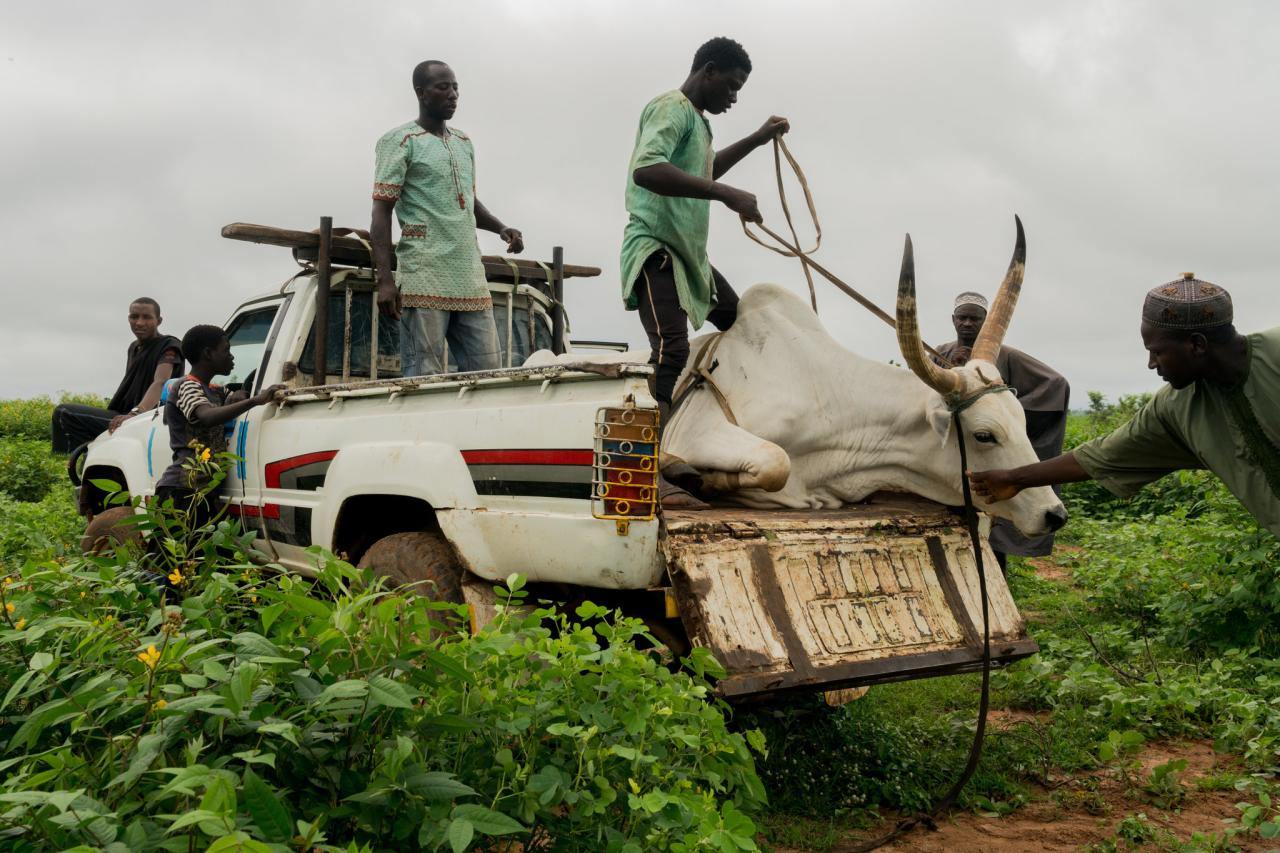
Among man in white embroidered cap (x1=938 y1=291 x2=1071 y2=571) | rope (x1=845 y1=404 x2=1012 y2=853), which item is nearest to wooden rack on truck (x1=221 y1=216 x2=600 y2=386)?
man in white embroidered cap (x1=938 y1=291 x2=1071 y2=571)

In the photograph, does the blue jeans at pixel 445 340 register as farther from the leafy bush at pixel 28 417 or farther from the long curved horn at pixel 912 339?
the leafy bush at pixel 28 417

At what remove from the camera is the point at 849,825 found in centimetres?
398

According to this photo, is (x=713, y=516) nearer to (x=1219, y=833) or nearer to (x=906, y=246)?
(x=906, y=246)

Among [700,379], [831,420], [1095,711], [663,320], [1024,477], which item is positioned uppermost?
[663,320]

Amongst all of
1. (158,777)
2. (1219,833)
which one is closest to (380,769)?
(158,777)

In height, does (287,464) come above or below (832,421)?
below

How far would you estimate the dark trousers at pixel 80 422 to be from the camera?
7.40m

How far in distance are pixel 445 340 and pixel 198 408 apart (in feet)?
4.04

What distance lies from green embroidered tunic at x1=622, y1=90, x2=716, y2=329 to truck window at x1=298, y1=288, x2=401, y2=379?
1827 mm

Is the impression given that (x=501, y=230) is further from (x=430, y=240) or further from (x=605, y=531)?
(x=605, y=531)

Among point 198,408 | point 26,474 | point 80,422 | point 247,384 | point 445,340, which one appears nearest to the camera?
point 198,408

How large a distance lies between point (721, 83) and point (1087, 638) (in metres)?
3.86

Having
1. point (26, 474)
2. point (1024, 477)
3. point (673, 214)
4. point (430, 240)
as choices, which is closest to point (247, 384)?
point (430, 240)

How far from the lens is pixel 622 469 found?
11.4ft
